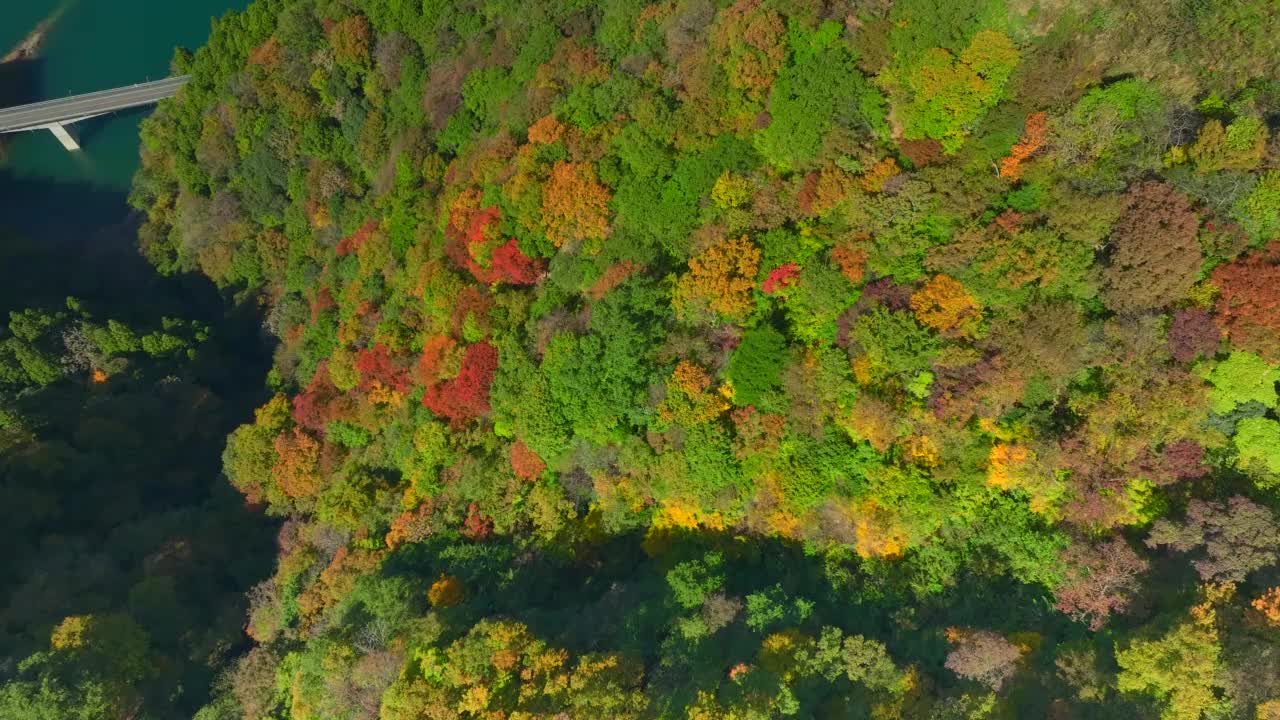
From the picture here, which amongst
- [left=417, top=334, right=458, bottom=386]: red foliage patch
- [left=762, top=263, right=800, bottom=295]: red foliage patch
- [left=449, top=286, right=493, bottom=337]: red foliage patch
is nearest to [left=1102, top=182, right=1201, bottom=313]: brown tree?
[left=762, top=263, right=800, bottom=295]: red foliage patch

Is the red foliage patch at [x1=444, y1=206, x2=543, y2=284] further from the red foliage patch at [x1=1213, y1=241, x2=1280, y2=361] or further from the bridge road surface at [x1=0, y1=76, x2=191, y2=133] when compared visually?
the bridge road surface at [x1=0, y1=76, x2=191, y2=133]

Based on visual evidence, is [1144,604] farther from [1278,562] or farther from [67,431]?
[67,431]

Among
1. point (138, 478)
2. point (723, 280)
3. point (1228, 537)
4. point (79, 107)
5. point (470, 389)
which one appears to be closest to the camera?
point (1228, 537)

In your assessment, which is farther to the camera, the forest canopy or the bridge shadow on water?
the bridge shadow on water

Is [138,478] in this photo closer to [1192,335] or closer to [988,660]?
[988,660]

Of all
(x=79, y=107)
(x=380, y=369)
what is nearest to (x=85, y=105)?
(x=79, y=107)

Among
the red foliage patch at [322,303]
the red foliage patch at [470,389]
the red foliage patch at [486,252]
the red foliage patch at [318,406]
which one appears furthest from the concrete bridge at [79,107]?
the red foliage patch at [470,389]

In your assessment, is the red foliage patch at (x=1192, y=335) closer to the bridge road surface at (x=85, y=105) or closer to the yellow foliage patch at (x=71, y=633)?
the yellow foliage patch at (x=71, y=633)
